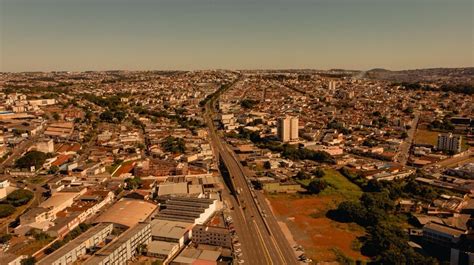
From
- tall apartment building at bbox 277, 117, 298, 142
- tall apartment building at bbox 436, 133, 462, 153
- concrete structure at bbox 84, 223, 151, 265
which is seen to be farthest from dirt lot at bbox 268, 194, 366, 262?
tall apartment building at bbox 436, 133, 462, 153

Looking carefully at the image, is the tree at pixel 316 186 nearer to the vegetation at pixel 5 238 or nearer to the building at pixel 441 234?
the building at pixel 441 234

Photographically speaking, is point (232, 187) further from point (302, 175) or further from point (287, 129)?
point (287, 129)

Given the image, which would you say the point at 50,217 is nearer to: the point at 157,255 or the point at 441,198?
the point at 157,255

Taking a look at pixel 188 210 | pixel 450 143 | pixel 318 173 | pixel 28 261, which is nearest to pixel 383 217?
pixel 318 173

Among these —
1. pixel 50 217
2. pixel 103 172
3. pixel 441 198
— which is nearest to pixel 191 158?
pixel 103 172

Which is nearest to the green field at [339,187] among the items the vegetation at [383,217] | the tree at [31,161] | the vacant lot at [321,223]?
the vacant lot at [321,223]
